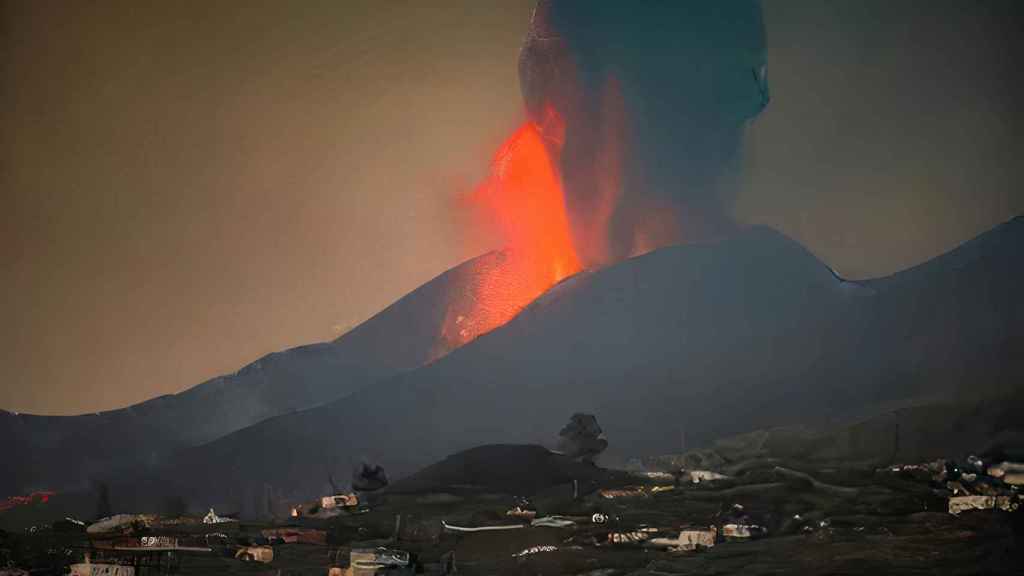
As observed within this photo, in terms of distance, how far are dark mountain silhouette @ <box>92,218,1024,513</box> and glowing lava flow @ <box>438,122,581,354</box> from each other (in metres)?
0.09

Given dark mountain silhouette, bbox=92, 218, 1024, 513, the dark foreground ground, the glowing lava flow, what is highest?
the glowing lava flow

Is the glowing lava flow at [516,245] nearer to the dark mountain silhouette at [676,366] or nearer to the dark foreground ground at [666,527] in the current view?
the dark mountain silhouette at [676,366]

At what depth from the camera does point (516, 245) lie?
19.6ft

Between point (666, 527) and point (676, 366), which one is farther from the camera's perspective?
point (676, 366)

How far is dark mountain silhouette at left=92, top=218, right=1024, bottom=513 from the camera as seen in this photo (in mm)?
5539

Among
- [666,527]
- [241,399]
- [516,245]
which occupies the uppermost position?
[516,245]

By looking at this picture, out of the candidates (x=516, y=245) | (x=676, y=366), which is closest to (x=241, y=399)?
(x=516, y=245)

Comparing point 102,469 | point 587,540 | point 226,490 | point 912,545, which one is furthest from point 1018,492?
point 102,469

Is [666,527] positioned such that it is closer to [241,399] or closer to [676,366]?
[676,366]

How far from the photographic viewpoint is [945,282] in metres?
5.57

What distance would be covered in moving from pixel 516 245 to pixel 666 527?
156cm

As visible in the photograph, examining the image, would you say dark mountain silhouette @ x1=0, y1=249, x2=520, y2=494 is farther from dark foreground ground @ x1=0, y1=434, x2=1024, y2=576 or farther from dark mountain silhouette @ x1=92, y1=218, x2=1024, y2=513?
dark foreground ground @ x1=0, y1=434, x2=1024, y2=576

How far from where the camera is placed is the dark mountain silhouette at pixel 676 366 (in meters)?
5.54

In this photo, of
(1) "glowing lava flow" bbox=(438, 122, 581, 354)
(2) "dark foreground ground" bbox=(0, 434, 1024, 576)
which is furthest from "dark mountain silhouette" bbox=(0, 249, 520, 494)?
(2) "dark foreground ground" bbox=(0, 434, 1024, 576)
